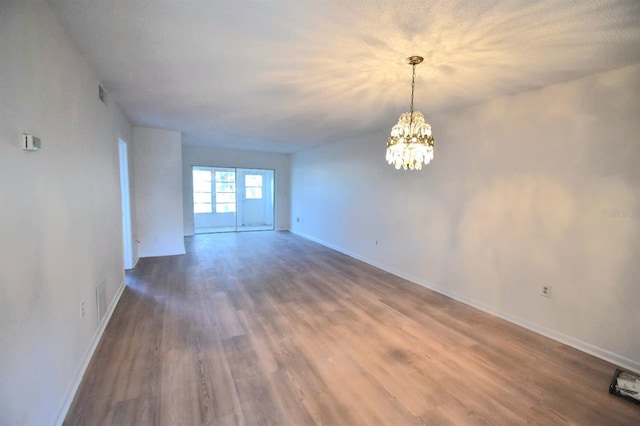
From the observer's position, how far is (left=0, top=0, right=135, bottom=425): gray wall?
1.24 metres

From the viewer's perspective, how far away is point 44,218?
1584 millimetres

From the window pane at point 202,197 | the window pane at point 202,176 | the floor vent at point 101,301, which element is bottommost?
the floor vent at point 101,301

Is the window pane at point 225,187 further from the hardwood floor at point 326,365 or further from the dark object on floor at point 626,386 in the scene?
the dark object on floor at point 626,386

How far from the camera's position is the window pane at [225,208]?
9090mm

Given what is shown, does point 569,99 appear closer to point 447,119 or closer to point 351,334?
point 447,119

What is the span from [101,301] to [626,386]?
436 centimetres

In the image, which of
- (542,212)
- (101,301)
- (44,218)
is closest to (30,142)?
(44,218)

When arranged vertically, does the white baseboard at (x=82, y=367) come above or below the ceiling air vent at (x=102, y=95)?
below

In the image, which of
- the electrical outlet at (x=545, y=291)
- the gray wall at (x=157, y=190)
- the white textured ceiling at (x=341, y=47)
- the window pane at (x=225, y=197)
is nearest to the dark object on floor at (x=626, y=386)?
the electrical outlet at (x=545, y=291)

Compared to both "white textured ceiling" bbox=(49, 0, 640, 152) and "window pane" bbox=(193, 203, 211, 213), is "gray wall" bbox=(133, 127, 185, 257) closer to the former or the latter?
"white textured ceiling" bbox=(49, 0, 640, 152)

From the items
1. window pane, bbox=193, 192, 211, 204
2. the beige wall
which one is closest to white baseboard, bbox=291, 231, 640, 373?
the beige wall

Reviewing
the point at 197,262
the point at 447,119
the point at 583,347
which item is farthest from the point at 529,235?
the point at 197,262

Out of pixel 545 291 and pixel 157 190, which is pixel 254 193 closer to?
pixel 157 190

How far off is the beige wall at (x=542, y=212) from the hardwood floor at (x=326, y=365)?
0.32 metres
